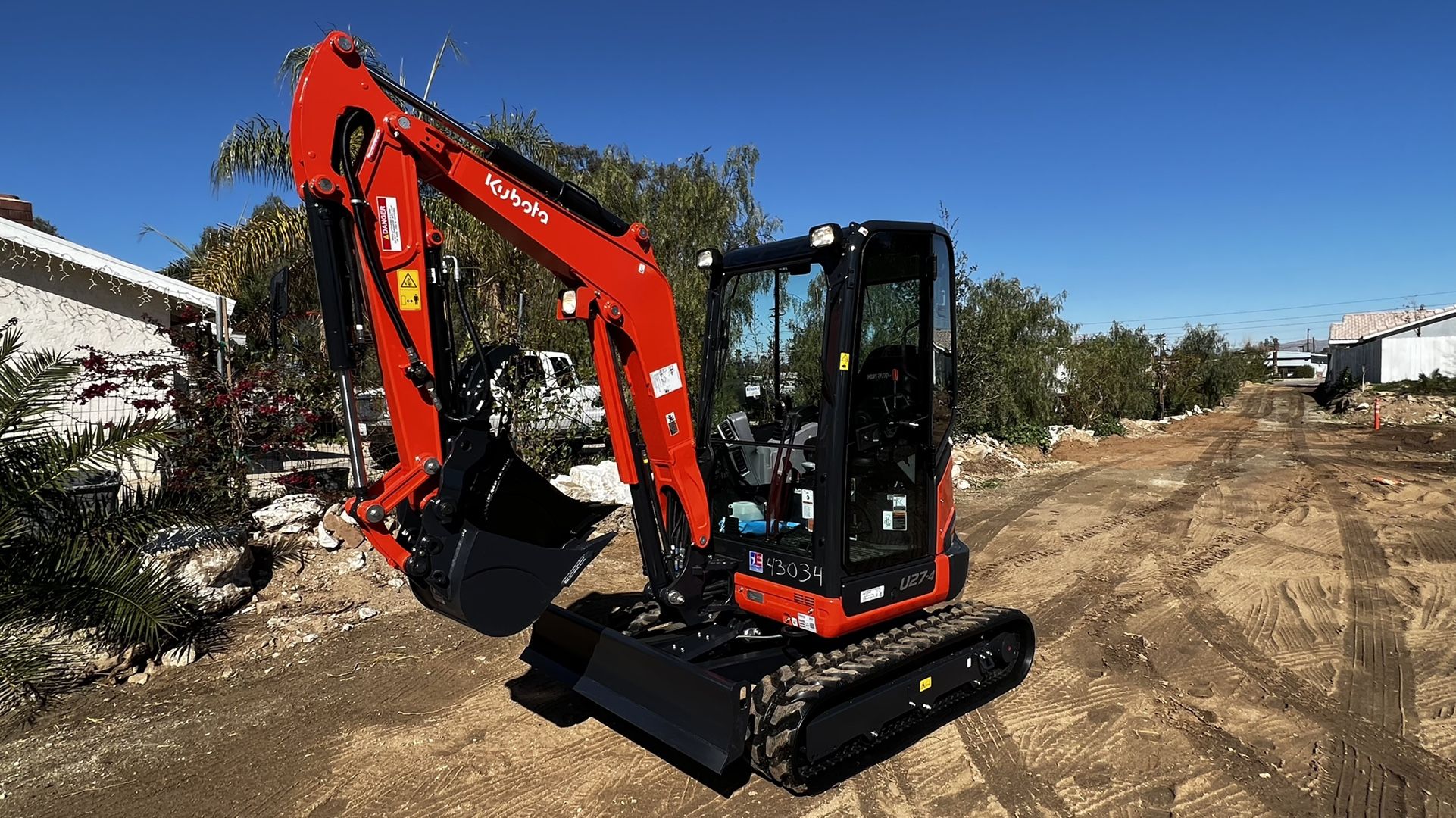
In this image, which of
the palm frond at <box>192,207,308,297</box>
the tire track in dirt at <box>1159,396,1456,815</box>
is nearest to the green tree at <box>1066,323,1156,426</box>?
the tire track in dirt at <box>1159,396,1456,815</box>

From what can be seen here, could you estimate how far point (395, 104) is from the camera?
11.9 feet

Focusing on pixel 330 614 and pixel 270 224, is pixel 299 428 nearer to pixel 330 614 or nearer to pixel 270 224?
pixel 330 614

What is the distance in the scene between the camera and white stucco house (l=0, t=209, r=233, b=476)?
917cm

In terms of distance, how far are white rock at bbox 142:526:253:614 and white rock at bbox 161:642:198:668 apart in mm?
404

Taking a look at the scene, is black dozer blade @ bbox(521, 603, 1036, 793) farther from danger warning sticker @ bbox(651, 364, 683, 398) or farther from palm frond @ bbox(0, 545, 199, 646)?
palm frond @ bbox(0, 545, 199, 646)

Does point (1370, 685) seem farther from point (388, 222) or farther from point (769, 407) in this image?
point (388, 222)

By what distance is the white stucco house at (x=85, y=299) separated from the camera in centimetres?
917

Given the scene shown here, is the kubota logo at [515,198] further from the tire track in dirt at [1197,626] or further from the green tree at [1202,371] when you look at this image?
the green tree at [1202,371]

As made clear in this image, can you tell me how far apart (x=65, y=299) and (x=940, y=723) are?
10.6 m

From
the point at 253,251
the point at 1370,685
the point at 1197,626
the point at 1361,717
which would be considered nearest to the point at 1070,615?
the point at 1197,626

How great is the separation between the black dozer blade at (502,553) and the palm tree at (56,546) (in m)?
2.71

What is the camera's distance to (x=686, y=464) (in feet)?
14.9

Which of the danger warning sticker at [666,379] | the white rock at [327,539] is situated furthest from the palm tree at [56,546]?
the danger warning sticker at [666,379]

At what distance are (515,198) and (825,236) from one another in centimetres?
150
